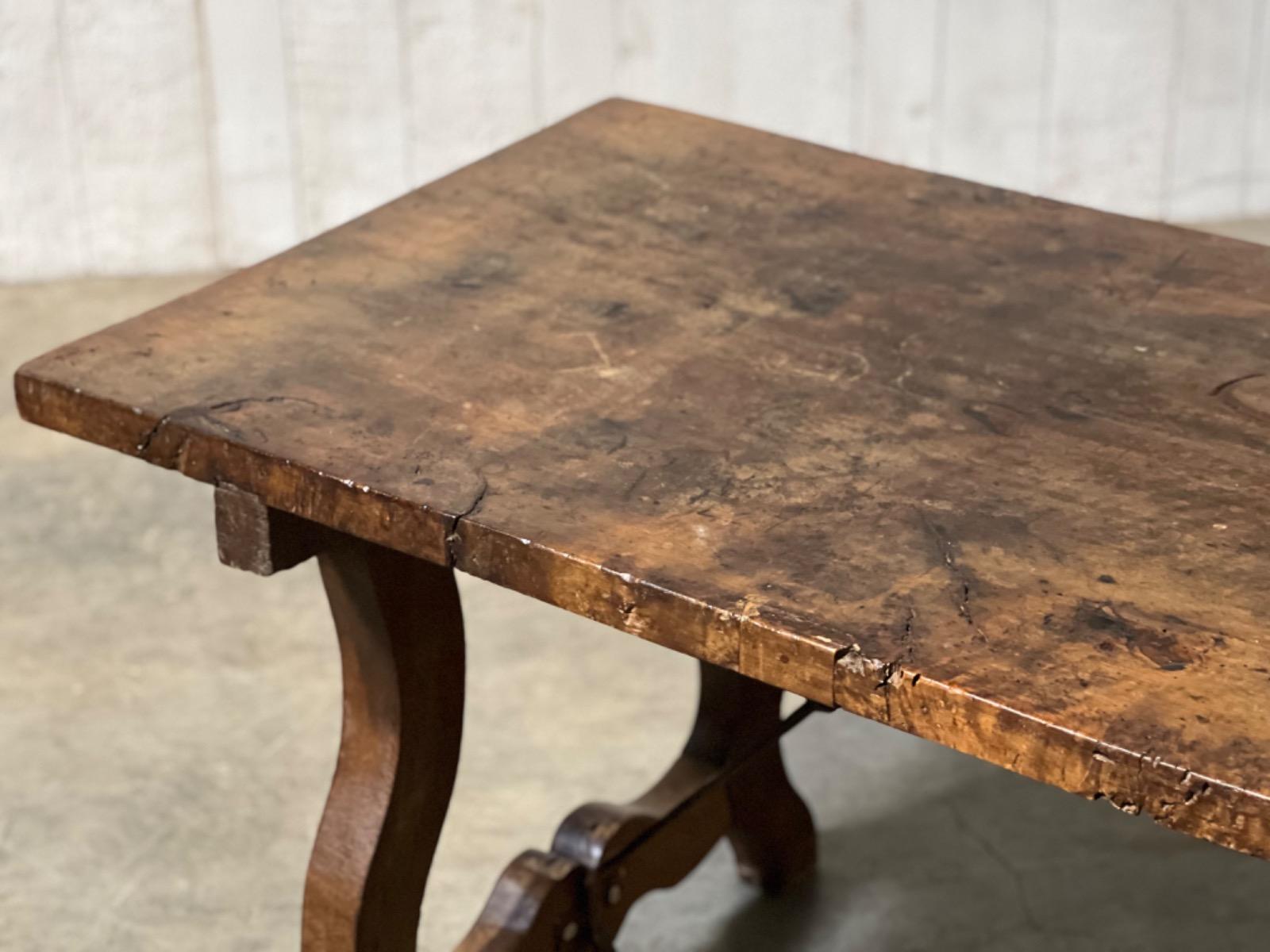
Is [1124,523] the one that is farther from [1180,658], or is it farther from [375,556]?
[375,556]

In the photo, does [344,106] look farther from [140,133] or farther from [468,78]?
[140,133]

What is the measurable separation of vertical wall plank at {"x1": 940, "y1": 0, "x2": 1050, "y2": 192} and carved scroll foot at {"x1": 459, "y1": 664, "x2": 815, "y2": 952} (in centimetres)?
178

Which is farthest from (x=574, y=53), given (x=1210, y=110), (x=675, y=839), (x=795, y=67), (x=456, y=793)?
(x=675, y=839)

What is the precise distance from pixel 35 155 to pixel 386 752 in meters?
2.06

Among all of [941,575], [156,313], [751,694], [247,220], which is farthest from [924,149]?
[941,575]

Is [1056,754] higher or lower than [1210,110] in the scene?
higher

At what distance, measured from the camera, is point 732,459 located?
1.15m

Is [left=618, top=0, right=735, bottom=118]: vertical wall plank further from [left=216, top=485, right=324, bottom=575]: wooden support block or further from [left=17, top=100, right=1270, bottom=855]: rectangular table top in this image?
[left=216, top=485, right=324, bottom=575]: wooden support block

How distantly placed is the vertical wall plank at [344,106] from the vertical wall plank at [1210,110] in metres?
1.40

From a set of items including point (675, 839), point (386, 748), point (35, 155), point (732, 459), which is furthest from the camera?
point (35, 155)

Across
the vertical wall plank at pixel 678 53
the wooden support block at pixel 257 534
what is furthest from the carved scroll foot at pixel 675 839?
the vertical wall plank at pixel 678 53

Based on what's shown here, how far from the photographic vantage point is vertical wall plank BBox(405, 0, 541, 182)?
3127 millimetres

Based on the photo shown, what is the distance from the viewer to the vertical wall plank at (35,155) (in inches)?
119

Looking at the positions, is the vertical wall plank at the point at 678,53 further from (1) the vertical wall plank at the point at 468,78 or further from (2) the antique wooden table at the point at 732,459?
(2) the antique wooden table at the point at 732,459
